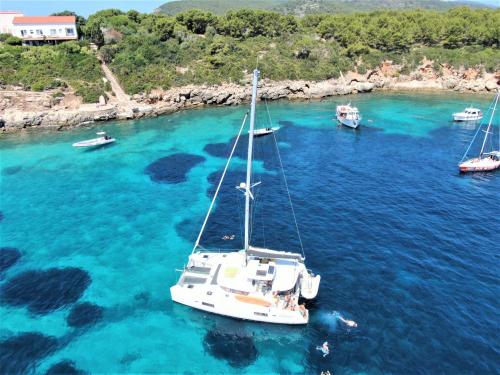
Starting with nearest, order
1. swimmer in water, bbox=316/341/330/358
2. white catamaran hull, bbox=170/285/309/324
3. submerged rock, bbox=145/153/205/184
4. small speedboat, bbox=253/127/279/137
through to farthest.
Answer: swimmer in water, bbox=316/341/330/358 → white catamaran hull, bbox=170/285/309/324 → submerged rock, bbox=145/153/205/184 → small speedboat, bbox=253/127/279/137

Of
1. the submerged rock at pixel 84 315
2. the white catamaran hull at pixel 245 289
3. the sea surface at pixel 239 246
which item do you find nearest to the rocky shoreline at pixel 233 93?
the sea surface at pixel 239 246

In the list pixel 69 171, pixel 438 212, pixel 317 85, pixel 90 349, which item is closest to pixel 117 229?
pixel 90 349

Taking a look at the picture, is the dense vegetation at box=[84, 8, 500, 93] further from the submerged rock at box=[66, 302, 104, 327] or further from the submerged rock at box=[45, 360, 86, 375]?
the submerged rock at box=[45, 360, 86, 375]

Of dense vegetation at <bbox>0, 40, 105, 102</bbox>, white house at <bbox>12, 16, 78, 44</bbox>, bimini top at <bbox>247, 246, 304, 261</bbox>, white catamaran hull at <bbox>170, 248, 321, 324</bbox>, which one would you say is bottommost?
white catamaran hull at <bbox>170, 248, 321, 324</bbox>

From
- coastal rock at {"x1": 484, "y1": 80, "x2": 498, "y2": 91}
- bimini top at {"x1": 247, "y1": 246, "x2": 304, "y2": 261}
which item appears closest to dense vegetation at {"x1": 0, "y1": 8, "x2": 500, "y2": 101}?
coastal rock at {"x1": 484, "y1": 80, "x2": 498, "y2": 91}

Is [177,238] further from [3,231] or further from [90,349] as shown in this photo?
[3,231]

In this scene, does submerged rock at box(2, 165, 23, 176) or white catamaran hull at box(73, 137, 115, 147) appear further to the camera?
white catamaran hull at box(73, 137, 115, 147)

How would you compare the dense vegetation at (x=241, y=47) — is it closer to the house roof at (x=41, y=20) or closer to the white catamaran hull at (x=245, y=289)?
the house roof at (x=41, y=20)

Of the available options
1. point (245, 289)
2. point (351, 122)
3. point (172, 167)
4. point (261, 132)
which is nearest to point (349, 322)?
point (245, 289)

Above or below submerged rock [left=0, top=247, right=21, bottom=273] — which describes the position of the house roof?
above
